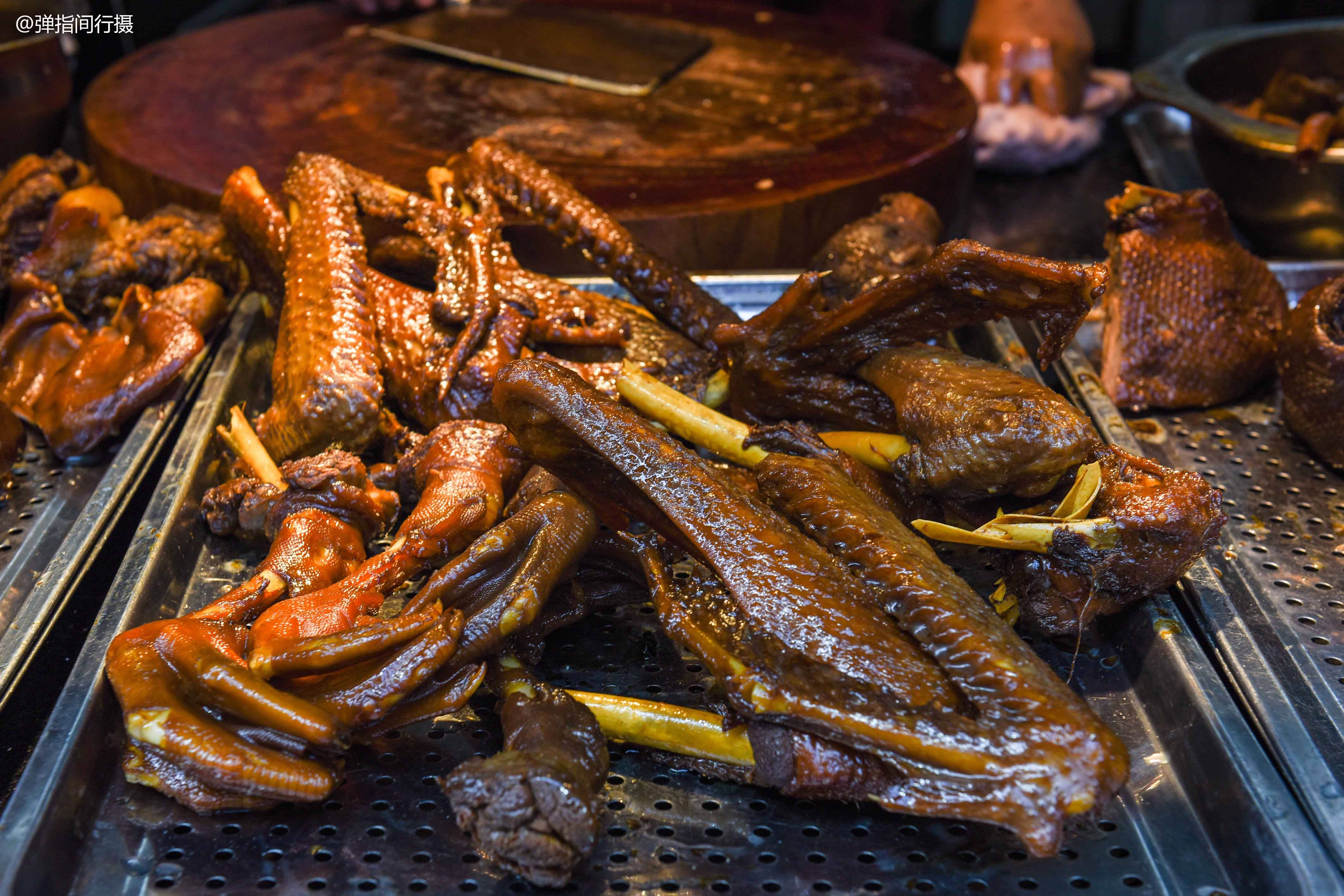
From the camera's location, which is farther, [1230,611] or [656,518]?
[1230,611]

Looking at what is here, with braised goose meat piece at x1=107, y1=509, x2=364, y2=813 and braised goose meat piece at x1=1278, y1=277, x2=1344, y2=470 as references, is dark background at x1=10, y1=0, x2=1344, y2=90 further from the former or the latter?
braised goose meat piece at x1=107, y1=509, x2=364, y2=813

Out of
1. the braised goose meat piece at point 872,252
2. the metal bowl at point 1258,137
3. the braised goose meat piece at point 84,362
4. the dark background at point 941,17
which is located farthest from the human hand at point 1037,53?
the braised goose meat piece at point 84,362

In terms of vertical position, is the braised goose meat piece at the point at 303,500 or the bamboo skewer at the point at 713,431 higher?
the bamboo skewer at the point at 713,431

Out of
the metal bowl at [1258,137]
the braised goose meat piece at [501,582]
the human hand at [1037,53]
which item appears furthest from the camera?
the human hand at [1037,53]

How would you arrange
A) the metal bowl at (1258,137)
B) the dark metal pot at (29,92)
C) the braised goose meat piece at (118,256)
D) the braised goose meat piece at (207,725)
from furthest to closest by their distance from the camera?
the dark metal pot at (29,92) → the metal bowl at (1258,137) → the braised goose meat piece at (118,256) → the braised goose meat piece at (207,725)

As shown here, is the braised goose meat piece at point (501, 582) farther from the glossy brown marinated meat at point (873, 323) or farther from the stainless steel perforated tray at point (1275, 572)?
the stainless steel perforated tray at point (1275, 572)

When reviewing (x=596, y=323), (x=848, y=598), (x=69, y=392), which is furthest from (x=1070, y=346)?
(x=69, y=392)

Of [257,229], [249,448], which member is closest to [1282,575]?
[249,448]

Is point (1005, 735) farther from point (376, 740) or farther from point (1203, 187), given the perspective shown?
point (1203, 187)
